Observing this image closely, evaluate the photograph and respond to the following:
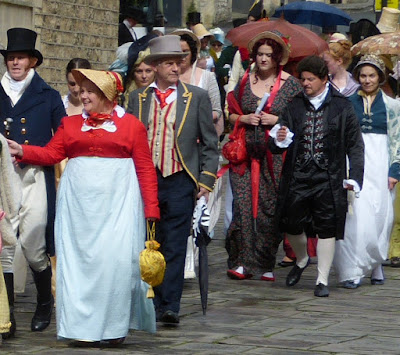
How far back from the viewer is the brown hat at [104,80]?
8.81m

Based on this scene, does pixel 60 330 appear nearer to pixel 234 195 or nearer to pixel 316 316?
pixel 316 316

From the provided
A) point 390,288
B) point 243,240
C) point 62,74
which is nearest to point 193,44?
point 243,240

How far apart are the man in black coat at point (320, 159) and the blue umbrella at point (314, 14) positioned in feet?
23.6

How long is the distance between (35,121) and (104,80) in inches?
33.9

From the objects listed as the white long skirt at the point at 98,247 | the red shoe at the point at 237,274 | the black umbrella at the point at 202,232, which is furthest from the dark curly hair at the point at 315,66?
the white long skirt at the point at 98,247

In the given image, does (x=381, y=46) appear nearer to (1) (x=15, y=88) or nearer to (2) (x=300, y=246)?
(2) (x=300, y=246)

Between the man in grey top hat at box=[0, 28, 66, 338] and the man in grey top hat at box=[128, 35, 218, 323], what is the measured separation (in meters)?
0.70

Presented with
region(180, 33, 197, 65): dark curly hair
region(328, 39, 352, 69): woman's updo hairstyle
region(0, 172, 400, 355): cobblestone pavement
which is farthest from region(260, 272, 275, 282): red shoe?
region(328, 39, 352, 69): woman's updo hairstyle

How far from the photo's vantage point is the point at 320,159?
11219 millimetres

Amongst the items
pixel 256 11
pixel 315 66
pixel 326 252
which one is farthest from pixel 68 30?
pixel 326 252

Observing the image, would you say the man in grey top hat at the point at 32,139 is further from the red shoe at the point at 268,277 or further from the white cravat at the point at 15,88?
the red shoe at the point at 268,277

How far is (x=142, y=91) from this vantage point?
394 inches

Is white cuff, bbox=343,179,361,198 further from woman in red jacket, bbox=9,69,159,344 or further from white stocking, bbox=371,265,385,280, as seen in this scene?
woman in red jacket, bbox=9,69,159,344

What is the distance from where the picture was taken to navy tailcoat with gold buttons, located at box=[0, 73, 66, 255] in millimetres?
9453
